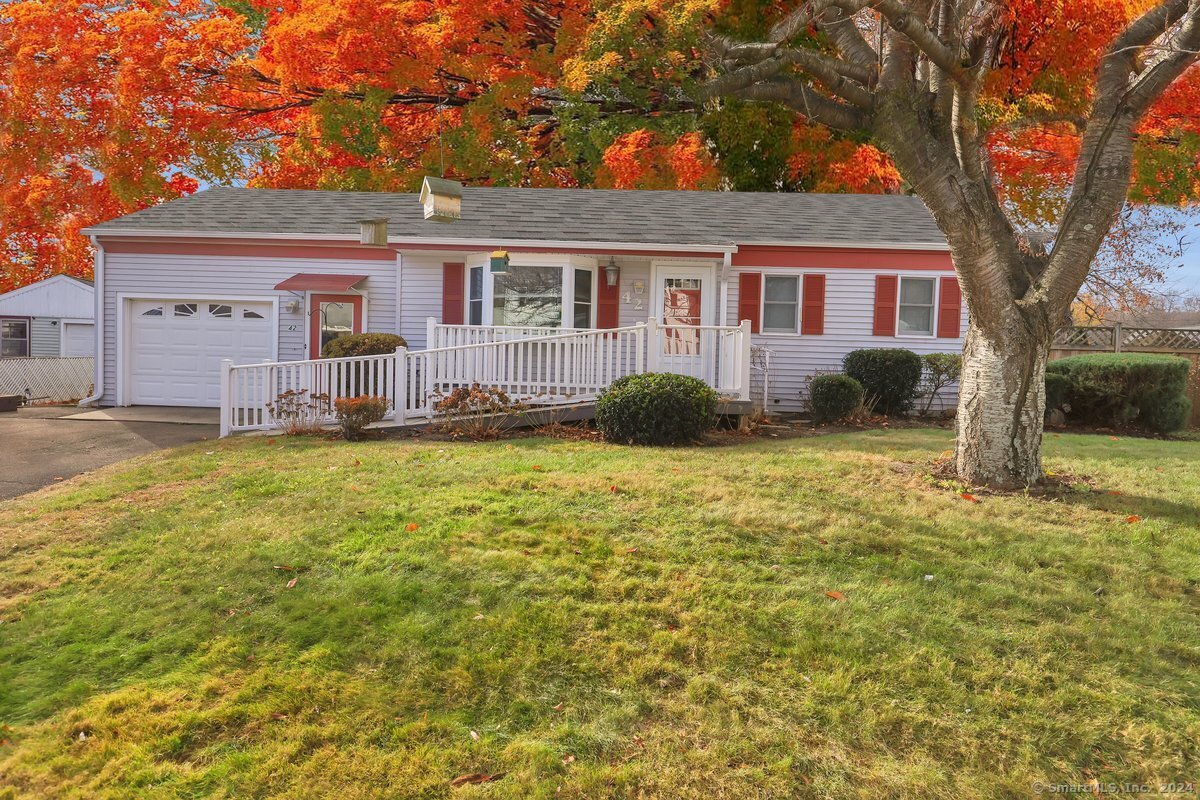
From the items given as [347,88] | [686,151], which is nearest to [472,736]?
[686,151]

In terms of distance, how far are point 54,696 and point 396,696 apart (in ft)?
5.48

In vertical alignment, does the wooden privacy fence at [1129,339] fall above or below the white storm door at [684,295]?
below

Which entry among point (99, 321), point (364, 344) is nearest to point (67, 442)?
point (364, 344)

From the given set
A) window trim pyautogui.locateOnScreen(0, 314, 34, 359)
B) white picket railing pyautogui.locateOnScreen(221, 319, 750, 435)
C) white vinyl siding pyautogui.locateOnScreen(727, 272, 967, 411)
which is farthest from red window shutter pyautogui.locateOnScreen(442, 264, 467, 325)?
window trim pyautogui.locateOnScreen(0, 314, 34, 359)

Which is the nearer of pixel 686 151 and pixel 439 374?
pixel 439 374

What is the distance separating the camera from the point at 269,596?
476 centimetres

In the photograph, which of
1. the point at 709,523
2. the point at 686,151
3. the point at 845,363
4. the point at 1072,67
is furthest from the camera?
the point at 686,151

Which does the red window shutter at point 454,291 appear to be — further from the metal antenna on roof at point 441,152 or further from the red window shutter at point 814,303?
the red window shutter at point 814,303

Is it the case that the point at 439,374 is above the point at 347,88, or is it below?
below

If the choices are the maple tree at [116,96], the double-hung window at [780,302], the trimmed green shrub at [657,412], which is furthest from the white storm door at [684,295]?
the maple tree at [116,96]

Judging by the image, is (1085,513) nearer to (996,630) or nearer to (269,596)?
(996,630)

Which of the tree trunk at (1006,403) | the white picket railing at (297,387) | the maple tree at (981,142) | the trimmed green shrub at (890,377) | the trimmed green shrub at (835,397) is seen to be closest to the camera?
the maple tree at (981,142)

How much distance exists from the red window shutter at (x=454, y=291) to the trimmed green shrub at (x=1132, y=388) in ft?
31.6

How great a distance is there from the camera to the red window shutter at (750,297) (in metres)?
14.3
